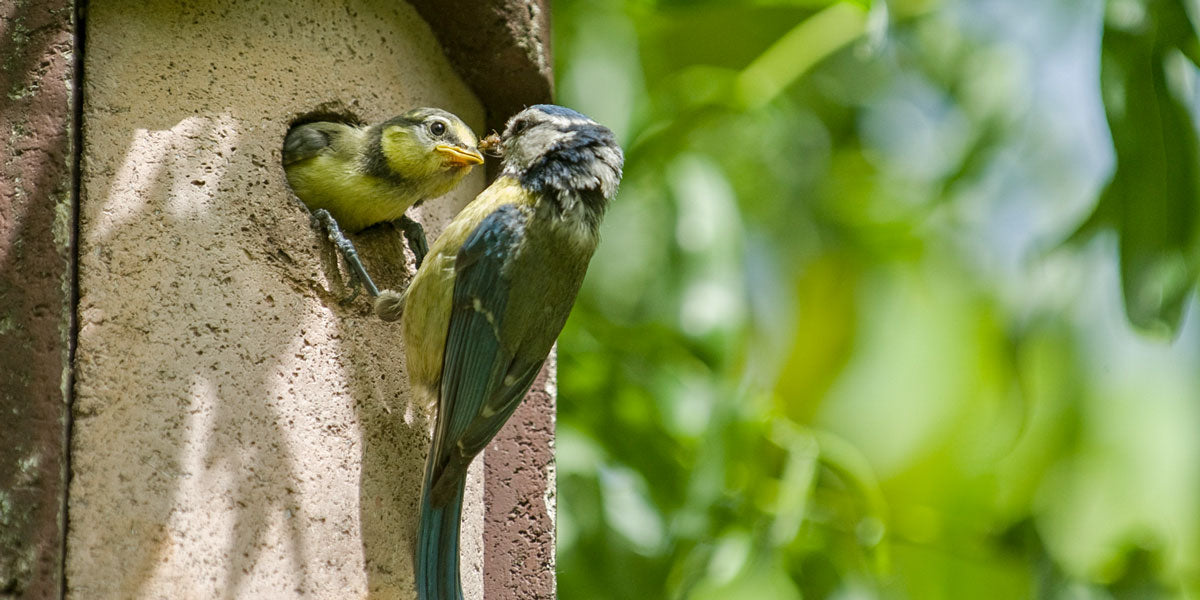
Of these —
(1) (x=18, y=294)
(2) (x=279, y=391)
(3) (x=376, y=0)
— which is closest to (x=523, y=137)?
(3) (x=376, y=0)

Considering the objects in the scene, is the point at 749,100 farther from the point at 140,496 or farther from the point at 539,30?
the point at 140,496

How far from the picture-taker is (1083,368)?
332 cm

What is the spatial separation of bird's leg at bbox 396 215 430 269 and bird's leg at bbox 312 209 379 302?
0.80 ft

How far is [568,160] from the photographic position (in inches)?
91.7

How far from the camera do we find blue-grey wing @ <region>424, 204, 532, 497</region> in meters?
2.06

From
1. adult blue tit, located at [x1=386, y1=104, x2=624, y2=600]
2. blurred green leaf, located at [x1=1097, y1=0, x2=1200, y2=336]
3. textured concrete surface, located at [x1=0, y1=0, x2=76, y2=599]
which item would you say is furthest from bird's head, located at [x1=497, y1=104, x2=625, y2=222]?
blurred green leaf, located at [x1=1097, y1=0, x2=1200, y2=336]

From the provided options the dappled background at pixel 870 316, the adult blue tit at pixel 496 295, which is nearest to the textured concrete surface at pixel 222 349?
the adult blue tit at pixel 496 295

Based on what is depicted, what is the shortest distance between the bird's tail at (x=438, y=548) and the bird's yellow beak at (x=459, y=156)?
0.60m

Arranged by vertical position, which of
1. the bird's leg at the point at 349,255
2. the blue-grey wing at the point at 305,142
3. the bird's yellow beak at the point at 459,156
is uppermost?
the blue-grey wing at the point at 305,142

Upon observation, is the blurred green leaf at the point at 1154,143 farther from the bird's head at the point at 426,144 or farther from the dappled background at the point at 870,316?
the bird's head at the point at 426,144

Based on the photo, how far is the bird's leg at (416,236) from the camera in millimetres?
2490

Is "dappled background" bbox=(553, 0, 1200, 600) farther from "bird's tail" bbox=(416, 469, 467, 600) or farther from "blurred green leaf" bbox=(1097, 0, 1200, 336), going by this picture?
"bird's tail" bbox=(416, 469, 467, 600)

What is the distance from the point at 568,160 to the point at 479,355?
39cm

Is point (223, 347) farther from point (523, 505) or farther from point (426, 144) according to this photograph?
point (523, 505)
